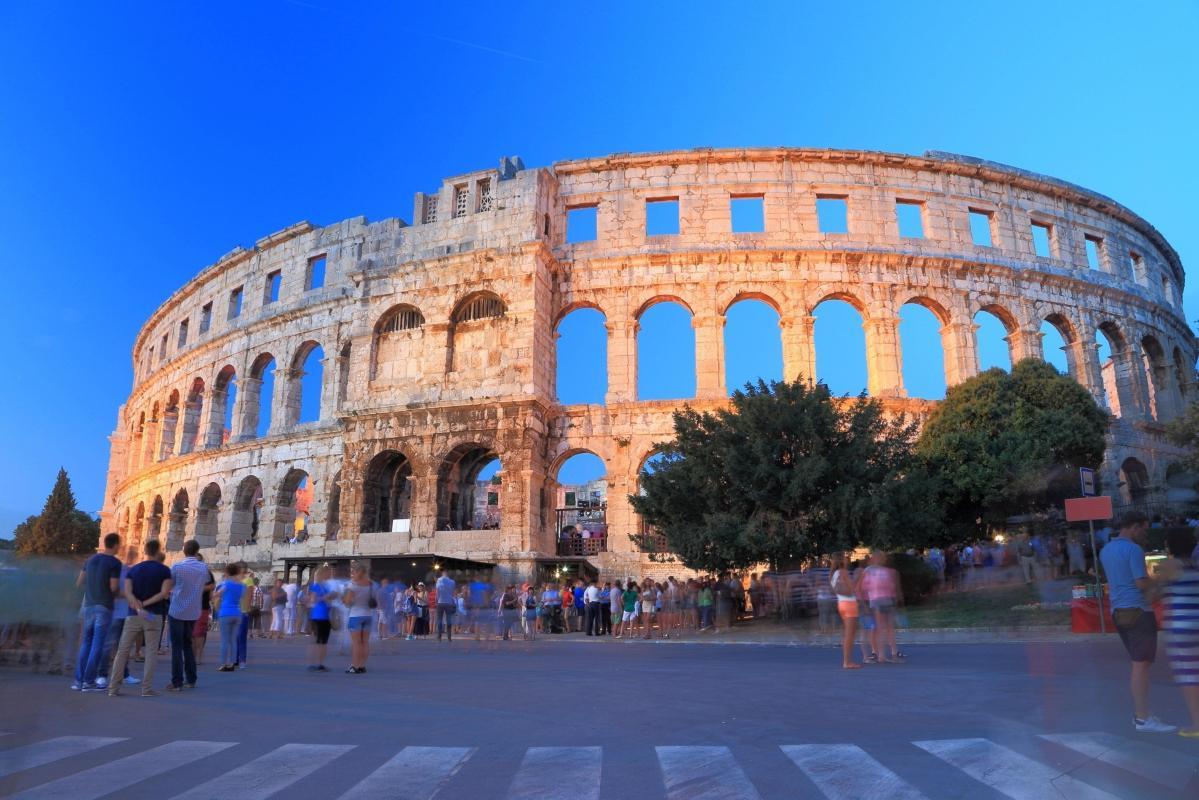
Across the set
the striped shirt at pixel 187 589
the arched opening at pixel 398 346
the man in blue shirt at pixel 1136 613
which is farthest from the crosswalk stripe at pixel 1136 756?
the arched opening at pixel 398 346

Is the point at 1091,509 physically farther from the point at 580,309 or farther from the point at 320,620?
the point at 580,309

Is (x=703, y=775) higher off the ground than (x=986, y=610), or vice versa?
(x=986, y=610)

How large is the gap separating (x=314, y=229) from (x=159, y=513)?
14.2 m

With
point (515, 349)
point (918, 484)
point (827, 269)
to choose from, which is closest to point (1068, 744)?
point (918, 484)

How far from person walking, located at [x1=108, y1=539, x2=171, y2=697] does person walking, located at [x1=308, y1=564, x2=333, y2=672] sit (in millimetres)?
2579

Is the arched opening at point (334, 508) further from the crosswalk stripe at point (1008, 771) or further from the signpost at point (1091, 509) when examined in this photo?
the crosswalk stripe at point (1008, 771)

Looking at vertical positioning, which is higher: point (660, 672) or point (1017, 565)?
point (1017, 565)

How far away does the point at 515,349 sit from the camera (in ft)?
82.2

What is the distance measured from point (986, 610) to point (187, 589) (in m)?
14.8

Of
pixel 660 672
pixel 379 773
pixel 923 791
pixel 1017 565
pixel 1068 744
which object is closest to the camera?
pixel 923 791

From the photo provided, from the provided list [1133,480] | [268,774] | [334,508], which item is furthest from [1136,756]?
[1133,480]

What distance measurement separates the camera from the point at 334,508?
1102 inches

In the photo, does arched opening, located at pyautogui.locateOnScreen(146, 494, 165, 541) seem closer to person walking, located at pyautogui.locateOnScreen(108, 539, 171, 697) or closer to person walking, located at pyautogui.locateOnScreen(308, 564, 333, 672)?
person walking, located at pyautogui.locateOnScreen(308, 564, 333, 672)

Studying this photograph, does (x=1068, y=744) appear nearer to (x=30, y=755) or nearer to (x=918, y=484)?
(x=30, y=755)
